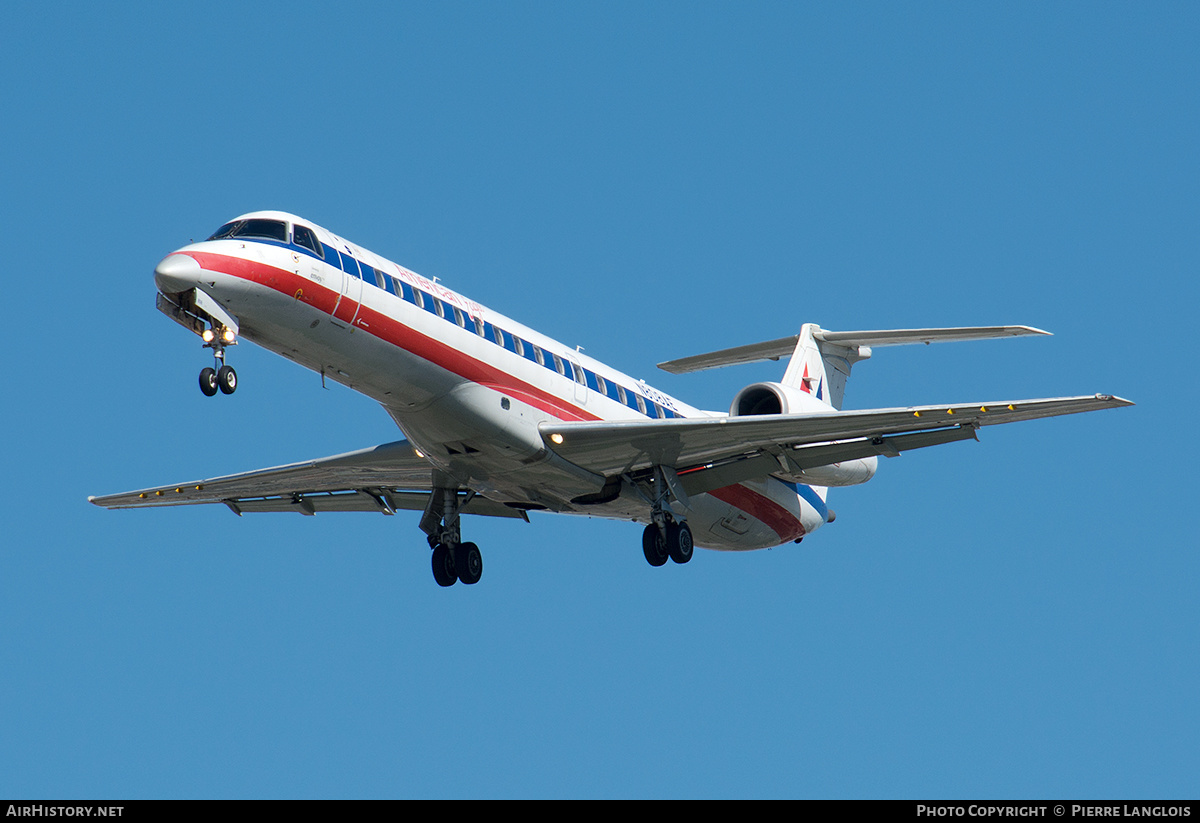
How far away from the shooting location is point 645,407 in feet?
78.4

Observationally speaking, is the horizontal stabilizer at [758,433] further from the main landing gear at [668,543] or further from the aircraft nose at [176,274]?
the aircraft nose at [176,274]

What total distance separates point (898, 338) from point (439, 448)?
927 centimetres

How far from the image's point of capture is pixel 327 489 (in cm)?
2522

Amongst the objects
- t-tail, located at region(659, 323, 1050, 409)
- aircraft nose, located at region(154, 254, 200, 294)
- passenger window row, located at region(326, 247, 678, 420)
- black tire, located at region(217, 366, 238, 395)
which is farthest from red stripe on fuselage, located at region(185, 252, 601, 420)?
t-tail, located at region(659, 323, 1050, 409)

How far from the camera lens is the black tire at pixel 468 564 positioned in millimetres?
23250

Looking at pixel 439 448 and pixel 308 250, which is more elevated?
pixel 308 250

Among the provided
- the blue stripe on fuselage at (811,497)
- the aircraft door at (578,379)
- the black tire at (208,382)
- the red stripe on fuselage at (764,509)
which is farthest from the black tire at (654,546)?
the black tire at (208,382)

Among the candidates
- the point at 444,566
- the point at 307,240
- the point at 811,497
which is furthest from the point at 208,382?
the point at 811,497

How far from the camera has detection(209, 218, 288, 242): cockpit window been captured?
18938mm

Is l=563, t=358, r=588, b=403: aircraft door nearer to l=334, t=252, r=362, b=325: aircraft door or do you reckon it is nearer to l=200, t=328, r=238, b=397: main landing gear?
l=334, t=252, r=362, b=325: aircraft door

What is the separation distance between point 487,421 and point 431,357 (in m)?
1.23

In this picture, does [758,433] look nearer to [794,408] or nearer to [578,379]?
[794,408]
